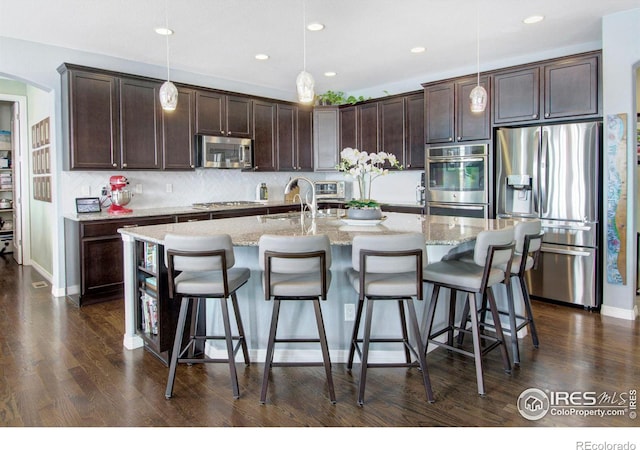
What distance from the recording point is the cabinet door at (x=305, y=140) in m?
6.63

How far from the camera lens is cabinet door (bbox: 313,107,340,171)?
671 cm

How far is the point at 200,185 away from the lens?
5910 mm

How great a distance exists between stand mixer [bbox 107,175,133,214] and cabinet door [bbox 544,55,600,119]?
175 inches

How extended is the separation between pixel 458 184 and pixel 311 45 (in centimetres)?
221

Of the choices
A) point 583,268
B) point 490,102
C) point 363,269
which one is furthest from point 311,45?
point 583,268

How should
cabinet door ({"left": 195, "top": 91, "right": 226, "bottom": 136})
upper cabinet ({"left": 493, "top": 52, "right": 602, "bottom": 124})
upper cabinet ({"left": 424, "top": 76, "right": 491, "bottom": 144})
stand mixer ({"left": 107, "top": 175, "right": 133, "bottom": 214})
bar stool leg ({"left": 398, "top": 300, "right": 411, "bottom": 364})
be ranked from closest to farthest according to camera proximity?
bar stool leg ({"left": 398, "top": 300, "right": 411, "bottom": 364}), upper cabinet ({"left": 493, "top": 52, "right": 602, "bottom": 124}), stand mixer ({"left": 107, "top": 175, "right": 133, "bottom": 214}), upper cabinet ({"left": 424, "top": 76, "right": 491, "bottom": 144}), cabinet door ({"left": 195, "top": 91, "right": 226, "bottom": 136})

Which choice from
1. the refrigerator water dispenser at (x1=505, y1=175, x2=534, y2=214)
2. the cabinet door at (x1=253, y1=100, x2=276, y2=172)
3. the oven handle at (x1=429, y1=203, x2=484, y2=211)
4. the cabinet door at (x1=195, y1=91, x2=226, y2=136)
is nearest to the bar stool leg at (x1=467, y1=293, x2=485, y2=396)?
the refrigerator water dispenser at (x1=505, y1=175, x2=534, y2=214)

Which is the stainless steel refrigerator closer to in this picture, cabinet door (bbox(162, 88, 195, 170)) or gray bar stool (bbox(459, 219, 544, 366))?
gray bar stool (bbox(459, 219, 544, 366))

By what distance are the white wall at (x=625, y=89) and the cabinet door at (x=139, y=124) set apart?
4.53m

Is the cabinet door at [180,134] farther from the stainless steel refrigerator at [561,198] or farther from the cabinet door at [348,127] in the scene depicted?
the stainless steel refrigerator at [561,198]

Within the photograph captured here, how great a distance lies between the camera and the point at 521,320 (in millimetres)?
3467

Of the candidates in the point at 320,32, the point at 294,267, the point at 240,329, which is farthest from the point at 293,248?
the point at 320,32

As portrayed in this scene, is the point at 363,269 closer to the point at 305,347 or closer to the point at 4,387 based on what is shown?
the point at 305,347

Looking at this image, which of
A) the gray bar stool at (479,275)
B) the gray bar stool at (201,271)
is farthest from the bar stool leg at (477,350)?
the gray bar stool at (201,271)
